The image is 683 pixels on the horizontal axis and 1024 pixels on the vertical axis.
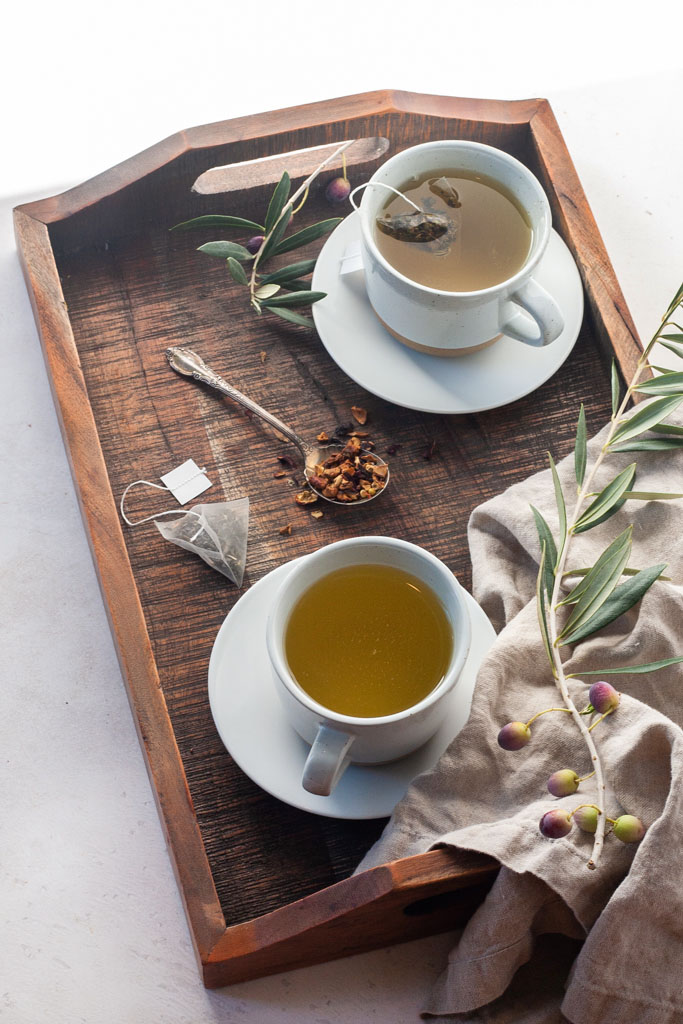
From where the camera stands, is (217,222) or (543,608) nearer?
(543,608)

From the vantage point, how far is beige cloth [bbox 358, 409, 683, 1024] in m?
0.75

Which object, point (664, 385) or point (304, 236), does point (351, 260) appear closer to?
point (304, 236)

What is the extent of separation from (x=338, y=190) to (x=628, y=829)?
73 cm

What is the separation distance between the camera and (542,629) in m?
0.83

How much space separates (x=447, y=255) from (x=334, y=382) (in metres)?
0.17

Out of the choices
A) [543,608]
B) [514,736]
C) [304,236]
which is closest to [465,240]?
[304,236]

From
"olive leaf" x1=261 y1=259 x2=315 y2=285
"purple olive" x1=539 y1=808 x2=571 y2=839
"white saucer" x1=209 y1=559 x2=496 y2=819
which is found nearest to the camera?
"purple olive" x1=539 y1=808 x2=571 y2=839

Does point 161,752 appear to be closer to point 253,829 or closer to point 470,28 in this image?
point 253,829

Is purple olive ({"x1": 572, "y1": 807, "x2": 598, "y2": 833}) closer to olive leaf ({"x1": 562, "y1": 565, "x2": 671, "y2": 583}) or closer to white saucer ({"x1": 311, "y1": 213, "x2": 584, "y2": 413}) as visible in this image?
olive leaf ({"x1": 562, "y1": 565, "x2": 671, "y2": 583})

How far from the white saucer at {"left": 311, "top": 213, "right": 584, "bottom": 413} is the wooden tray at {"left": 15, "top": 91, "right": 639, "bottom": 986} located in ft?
0.10

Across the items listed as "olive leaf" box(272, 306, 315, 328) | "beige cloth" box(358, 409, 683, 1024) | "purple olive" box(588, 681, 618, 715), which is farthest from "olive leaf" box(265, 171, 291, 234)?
"purple olive" box(588, 681, 618, 715)

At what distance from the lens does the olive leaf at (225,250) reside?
1055 millimetres

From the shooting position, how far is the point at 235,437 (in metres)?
1.03

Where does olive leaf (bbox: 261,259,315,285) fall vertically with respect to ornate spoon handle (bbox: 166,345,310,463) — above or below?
above
